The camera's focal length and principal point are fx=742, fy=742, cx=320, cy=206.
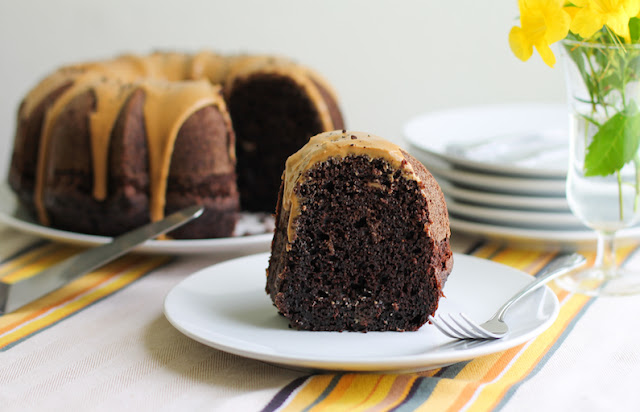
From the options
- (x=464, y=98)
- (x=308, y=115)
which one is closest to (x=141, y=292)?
(x=308, y=115)

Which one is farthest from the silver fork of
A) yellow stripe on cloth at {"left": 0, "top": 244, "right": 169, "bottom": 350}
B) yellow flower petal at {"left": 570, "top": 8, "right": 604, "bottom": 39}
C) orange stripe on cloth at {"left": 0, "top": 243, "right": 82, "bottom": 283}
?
orange stripe on cloth at {"left": 0, "top": 243, "right": 82, "bottom": 283}

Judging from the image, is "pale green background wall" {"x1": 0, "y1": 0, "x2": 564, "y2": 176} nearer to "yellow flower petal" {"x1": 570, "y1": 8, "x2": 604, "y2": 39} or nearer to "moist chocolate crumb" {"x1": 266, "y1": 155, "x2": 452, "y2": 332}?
"yellow flower petal" {"x1": 570, "y1": 8, "x2": 604, "y2": 39}

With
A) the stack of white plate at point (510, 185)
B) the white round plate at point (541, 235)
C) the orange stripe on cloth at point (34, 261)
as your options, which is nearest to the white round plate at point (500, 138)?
the stack of white plate at point (510, 185)

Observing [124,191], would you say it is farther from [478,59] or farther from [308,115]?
→ [478,59]

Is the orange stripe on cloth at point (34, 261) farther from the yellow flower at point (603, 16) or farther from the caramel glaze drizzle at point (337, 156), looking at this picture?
the yellow flower at point (603, 16)

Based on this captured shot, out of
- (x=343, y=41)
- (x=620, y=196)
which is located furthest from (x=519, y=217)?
(x=343, y=41)

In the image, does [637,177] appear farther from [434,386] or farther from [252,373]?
[252,373]
